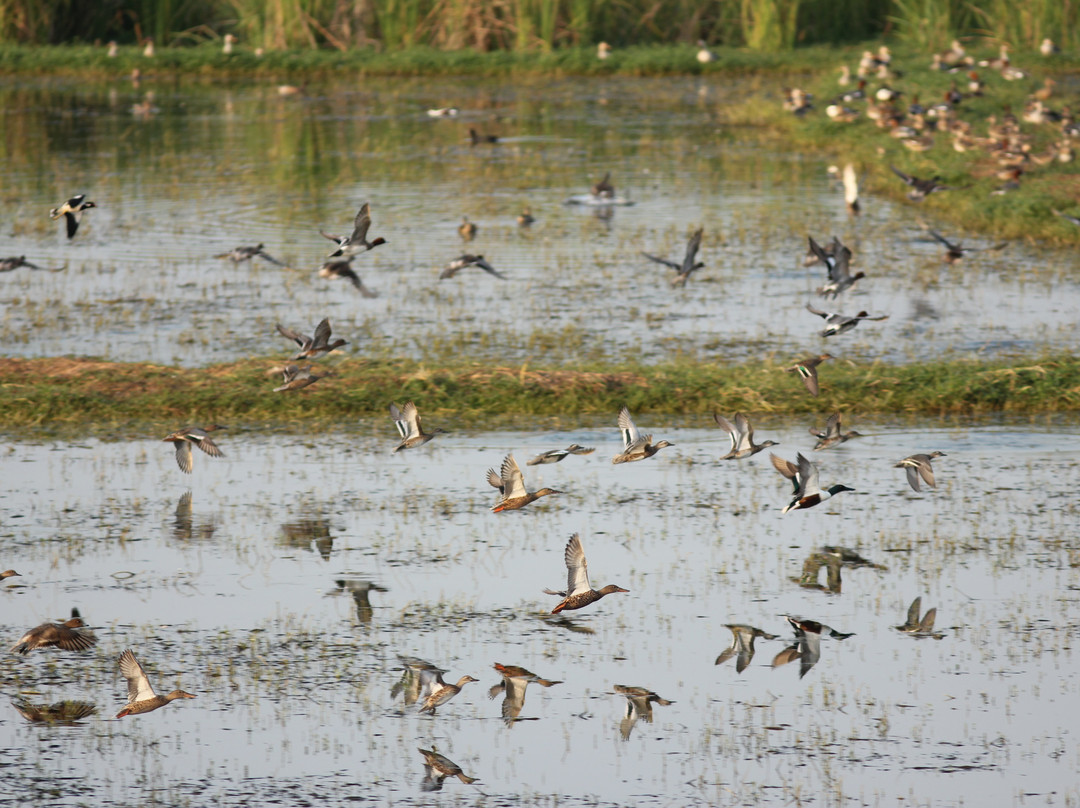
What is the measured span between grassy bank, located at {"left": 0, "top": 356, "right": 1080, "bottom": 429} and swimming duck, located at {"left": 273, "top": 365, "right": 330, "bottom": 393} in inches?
5.4

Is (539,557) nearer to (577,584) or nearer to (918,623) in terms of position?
(577,584)

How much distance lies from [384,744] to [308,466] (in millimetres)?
4576

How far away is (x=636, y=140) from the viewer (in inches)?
1089

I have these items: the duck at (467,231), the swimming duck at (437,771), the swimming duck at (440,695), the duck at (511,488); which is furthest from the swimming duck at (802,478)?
the duck at (467,231)

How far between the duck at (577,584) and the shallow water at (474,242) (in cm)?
590

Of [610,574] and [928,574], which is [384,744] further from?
[928,574]

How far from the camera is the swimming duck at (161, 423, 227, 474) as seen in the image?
1009 centimetres

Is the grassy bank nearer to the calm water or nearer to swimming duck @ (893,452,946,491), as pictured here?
the calm water

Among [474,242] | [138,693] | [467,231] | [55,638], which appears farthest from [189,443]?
[474,242]

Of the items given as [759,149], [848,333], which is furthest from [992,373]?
[759,149]

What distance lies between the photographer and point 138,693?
711cm

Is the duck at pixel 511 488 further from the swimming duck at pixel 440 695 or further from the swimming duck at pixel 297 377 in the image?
the swimming duck at pixel 297 377

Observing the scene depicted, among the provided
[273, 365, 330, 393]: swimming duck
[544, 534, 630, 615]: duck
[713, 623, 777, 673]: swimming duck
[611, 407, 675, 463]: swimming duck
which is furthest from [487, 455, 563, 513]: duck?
[273, 365, 330, 393]: swimming duck

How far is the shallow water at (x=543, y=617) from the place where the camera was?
6809mm
